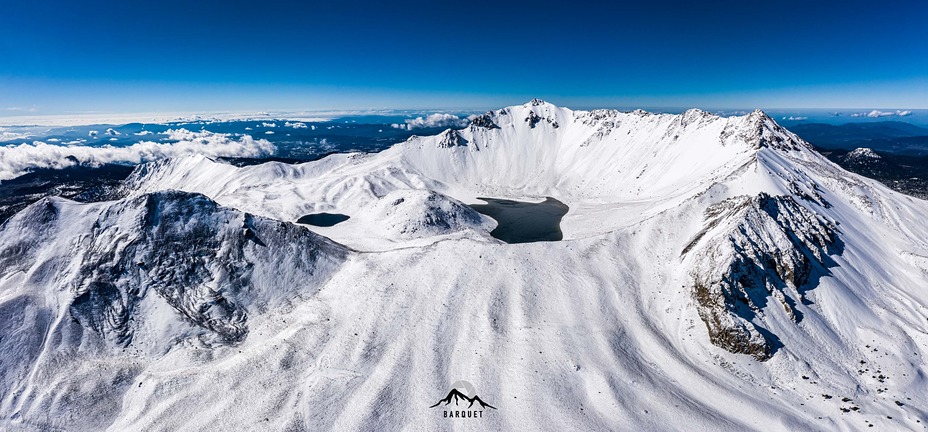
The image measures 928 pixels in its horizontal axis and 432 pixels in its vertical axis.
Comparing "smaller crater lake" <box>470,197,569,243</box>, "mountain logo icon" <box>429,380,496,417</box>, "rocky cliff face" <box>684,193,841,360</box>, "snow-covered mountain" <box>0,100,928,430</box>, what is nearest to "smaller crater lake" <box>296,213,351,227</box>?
"smaller crater lake" <box>470,197,569,243</box>

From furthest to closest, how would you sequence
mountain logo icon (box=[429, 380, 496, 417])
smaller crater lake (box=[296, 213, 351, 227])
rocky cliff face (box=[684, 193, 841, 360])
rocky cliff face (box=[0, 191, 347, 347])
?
smaller crater lake (box=[296, 213, 351, 227])
rocky cliff face (box=[0, 191, 347, 347])
rocky cliff face (box=[684, 193, 841, 360])
mountain logo icon (box=[429, 380, 496, 417])

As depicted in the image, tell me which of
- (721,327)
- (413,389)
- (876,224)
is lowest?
(413,389)

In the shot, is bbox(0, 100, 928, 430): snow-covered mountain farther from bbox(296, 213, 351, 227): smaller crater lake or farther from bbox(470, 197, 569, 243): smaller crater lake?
bbox(296, 213, 351, 227): smaller crater lake

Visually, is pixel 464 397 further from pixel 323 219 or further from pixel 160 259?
pixel 323 219

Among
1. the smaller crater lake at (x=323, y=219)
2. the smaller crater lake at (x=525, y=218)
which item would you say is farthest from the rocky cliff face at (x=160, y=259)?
the smaller crater lake at (x=525, y=218)

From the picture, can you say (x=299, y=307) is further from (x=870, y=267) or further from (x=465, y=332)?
(x=870, y=267)

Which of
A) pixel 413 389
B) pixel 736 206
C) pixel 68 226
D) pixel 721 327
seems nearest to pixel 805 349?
pixel 721 327

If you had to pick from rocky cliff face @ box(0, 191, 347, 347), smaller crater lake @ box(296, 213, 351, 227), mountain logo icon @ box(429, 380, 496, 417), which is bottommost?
mountain logo icon @ box(429, 380, 496, 417)
